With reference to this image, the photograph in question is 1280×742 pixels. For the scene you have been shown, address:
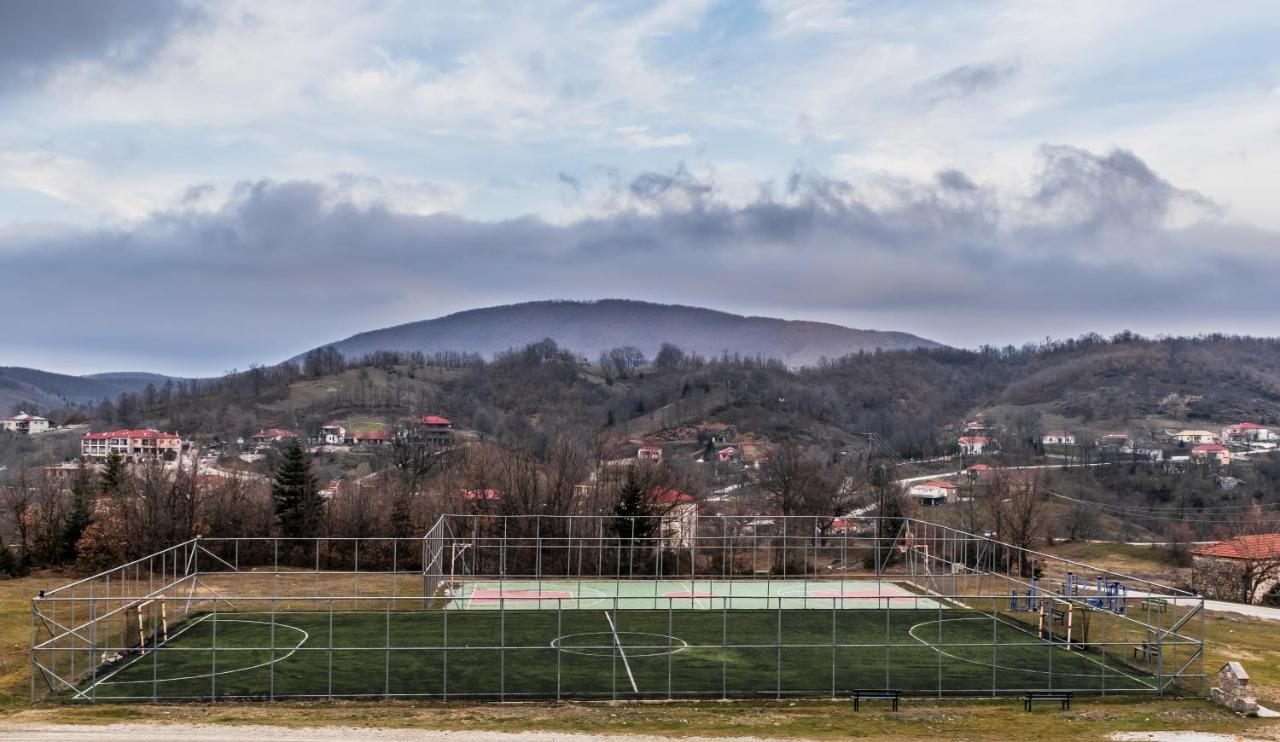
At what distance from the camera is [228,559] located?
54000 mm

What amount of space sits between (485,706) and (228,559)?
31565 millimetres

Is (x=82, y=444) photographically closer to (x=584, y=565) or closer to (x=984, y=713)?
(x=584, y=565)

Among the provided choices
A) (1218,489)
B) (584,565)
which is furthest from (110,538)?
(1218,489)

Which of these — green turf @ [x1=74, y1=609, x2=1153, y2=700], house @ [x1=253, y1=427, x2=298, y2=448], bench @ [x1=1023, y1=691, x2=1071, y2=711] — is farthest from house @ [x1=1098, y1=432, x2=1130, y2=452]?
bench @ [x1=1023, y1=691, x2=1071, y2=711]

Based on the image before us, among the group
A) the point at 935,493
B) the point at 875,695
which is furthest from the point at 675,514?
the point at 935,493

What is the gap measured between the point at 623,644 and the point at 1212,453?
394 ft

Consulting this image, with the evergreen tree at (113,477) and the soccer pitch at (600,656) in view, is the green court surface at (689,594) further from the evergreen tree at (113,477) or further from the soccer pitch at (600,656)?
the evergreen tree at (113,477)

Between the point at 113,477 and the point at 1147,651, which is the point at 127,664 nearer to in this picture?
the point at 1147,651

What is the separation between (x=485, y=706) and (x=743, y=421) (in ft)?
436

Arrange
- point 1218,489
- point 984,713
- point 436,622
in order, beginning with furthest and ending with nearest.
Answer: point 1218,489 → point 436,622 → point 984,713

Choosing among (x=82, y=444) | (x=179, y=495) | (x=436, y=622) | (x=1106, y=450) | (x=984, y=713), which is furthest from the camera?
(x=82, y=444)

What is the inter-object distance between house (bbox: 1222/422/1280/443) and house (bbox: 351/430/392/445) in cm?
11037

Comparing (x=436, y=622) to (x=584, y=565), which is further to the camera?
(x=584, y=565)

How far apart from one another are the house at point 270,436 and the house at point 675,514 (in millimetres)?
79361
